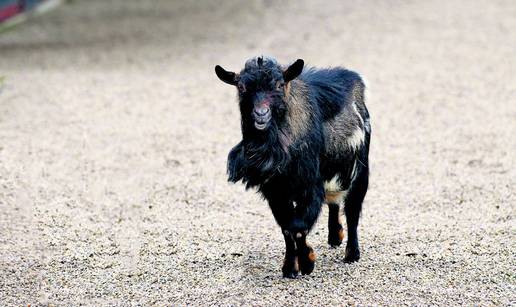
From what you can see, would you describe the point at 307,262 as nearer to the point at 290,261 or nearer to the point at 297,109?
the point at 290,261

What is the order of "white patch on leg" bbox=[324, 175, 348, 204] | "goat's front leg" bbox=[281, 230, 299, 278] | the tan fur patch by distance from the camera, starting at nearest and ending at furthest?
the tan fur patch < "goat's front leg" bbox=[281, 230, 299, 278] < "white patch on leg" bbox=[324, 175, 348, 204]

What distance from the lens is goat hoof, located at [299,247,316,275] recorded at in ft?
18.4

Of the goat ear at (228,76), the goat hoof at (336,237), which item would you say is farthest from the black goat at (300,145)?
the goat hoof at (336,237)

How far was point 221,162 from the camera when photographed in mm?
8273

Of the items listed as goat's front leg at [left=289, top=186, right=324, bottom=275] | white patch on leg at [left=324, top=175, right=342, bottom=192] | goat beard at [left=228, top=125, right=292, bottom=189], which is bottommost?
goat's front leg at [left=289, top=186, right=324, bottom=275]

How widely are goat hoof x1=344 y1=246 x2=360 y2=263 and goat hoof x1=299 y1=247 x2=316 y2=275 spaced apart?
1.20 feet

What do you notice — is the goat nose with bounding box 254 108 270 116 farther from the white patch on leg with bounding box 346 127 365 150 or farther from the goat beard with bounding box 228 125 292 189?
the white patch on leg with bounding box 346 127 365 150

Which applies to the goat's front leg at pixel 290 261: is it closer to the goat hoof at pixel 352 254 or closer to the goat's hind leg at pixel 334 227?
the goat hoof at pixel 352 254

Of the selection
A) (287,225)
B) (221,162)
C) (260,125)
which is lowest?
(287,225)

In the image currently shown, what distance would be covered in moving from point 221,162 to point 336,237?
234cm

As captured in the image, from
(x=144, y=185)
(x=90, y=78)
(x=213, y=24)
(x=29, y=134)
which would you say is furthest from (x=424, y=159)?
(x=213, y=24)

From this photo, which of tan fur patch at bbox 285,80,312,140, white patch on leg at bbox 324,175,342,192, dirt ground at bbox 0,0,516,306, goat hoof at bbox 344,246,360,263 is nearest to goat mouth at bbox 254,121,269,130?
tan fur patch at bbox 285,80,312,140

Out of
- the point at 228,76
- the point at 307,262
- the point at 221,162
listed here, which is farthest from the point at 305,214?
the point at 221,162

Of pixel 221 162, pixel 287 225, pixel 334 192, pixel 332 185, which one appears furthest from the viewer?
pixel 221 162
